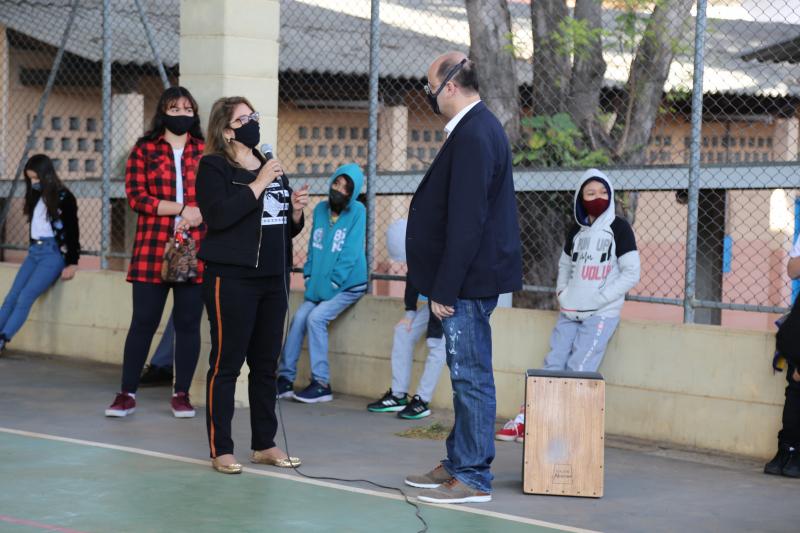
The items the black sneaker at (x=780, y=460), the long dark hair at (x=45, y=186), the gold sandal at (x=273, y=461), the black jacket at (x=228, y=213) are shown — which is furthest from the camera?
the long dark hair at (x=45, y=186)

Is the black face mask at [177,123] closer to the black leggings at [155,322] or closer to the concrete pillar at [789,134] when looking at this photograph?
the black leggings at [155,322]

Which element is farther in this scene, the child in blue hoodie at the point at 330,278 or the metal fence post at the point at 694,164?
the child in blue hoodie at the point at 330,278

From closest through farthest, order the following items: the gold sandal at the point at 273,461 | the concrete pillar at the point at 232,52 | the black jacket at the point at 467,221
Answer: the black jacket at the point at 467,221, the gold sandal at the point at 273,461, the concrete pillar at the point at 232,52

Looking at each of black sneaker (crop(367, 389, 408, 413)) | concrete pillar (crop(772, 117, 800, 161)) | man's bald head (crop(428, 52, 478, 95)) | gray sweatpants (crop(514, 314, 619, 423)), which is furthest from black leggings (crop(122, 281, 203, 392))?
concrete pillar (crop(772, 117, 800, 161))

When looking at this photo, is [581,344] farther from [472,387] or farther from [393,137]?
[393,137]

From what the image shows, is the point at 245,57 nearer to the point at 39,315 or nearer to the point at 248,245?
the point at 248,245

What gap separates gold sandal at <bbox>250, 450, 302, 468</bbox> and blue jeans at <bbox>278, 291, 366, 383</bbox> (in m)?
2.42

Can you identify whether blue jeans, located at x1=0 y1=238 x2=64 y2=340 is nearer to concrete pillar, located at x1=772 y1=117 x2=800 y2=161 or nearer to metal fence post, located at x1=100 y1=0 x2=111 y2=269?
metal fence post, located at x1=100 y1=0 x2=111 y2=269

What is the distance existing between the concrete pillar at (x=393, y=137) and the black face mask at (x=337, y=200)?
12.1ft

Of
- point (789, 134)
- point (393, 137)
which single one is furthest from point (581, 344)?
point (789, 134)

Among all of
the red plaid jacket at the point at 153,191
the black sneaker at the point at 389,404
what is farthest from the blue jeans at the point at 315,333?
the red plaid jacket at the point at 153,191

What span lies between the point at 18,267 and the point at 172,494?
5999 millimetres

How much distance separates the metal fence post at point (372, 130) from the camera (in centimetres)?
988

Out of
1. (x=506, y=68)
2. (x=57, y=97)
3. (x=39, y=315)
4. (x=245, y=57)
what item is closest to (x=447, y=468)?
(x=245, y=57)
